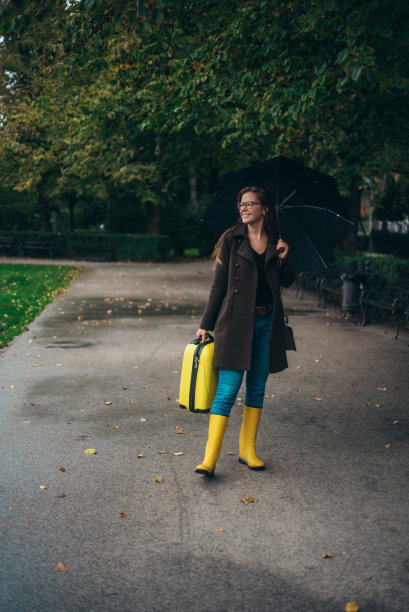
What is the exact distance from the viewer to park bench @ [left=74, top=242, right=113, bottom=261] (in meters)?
30.5

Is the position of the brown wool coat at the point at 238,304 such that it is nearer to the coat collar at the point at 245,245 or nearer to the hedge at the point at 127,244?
the coat collar at the point at 245,245

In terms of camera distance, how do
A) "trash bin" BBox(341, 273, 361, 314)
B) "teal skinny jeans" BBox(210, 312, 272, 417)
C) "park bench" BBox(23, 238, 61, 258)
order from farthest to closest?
"park bench" BBox(23, 238, 61, 258) < "trash bin" BBox(341, 273, 361, 314) < "teal skinny jeans" BBox(210, 312, 272, 417)

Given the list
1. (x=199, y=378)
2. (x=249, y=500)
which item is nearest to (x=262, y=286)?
(x=199, y=378)

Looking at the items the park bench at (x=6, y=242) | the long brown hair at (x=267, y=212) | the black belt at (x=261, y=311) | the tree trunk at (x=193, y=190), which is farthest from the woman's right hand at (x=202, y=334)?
the tree trunk at (x=193, y=190)

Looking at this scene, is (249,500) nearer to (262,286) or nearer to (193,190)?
(262,286)

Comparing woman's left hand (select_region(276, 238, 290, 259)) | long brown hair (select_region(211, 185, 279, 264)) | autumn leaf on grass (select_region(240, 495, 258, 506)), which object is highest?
long brown hair (select_region(211, 185, 279, 264))

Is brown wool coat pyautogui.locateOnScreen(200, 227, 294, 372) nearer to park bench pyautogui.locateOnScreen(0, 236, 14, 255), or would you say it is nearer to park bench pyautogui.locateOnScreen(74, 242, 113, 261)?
park bench pyautogui.locateOnScreen(74, 242, 113, 261)

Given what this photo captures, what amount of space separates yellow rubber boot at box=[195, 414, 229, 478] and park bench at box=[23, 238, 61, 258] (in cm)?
2792

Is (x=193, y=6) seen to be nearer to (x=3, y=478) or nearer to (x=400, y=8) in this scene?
(x=400, y=8)

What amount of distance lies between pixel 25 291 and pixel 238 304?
547 inches

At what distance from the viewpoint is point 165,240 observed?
101ft

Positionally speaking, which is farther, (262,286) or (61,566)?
(262,286)

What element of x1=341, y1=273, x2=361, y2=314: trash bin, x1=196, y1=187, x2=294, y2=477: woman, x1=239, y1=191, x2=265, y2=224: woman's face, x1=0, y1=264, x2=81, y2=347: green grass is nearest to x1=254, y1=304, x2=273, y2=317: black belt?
x1=196, y1=187, x2=294, y2=477: woman

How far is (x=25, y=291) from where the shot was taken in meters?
17.7
